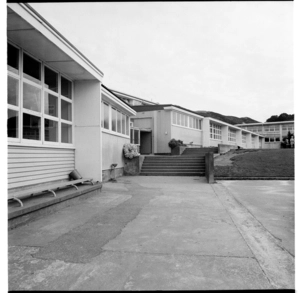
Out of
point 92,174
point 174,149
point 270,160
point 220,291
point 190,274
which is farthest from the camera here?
point 174,149

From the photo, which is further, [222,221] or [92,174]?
[92,174]

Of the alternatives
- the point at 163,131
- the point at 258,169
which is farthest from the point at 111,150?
the point at 163,131

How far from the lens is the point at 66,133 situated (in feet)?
27.5

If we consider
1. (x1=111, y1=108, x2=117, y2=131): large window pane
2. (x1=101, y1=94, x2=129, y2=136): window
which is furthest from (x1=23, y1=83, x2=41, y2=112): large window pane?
(x1=111, y1=108, x2=117, y2=131): large window pane

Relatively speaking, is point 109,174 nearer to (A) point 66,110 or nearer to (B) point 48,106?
(A) point 66,110

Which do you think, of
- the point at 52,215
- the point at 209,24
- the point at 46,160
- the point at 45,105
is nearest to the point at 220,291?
the point at 209,24

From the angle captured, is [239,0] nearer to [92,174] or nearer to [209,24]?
[209,24]

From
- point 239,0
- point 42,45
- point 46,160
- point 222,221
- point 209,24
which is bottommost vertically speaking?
point 222,221

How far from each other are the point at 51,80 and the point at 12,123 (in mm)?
2273

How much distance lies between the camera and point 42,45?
5848 millimetres

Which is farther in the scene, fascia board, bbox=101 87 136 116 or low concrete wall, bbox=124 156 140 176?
low concrete wall, bbox=124 156 140 176

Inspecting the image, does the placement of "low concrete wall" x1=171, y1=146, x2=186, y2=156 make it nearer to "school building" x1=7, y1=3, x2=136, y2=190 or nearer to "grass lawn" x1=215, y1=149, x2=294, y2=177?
"grass lawn" x1=215, y1=149, x2=294, y2=177

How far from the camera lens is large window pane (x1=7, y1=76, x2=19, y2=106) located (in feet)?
18.0

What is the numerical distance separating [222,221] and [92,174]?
5.24 m
